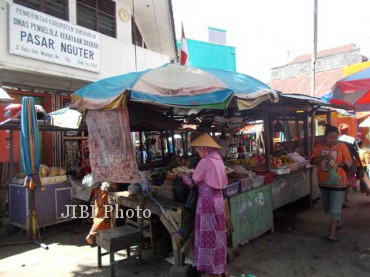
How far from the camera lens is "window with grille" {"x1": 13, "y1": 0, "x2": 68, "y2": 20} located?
310 inches

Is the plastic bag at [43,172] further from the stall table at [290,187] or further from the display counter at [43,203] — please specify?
the stall table at [290,187]

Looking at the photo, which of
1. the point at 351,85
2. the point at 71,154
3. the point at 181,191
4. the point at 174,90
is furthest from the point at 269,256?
the point at 71,154

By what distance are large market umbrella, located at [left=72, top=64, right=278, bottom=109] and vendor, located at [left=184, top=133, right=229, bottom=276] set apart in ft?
2.08

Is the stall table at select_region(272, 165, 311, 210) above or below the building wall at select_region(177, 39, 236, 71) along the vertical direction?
below

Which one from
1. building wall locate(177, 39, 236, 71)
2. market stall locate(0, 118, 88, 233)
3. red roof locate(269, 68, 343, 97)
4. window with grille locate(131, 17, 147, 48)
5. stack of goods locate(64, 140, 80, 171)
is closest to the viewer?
market stall locate(0, 118, 88, 233)

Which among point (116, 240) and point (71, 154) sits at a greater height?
point (71, 154)

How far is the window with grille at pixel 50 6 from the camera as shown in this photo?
7.88 m

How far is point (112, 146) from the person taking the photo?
4375 millimetres

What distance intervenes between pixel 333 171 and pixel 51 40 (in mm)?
7329

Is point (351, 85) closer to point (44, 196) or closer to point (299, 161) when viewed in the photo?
point (299, 161)

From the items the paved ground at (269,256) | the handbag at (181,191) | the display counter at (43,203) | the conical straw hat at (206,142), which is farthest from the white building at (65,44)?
the conical straw hat at (206,142)

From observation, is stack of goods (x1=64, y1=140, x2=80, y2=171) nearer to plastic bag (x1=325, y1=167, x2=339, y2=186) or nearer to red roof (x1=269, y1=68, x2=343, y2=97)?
plastic bag (x1=325, y1=167, x2=339, y2=186)

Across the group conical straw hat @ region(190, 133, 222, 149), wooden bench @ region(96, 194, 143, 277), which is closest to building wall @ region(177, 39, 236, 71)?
conical straw hat @ region(190, 133, 222, 149)

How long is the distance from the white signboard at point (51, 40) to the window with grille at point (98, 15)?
3.40 ft
